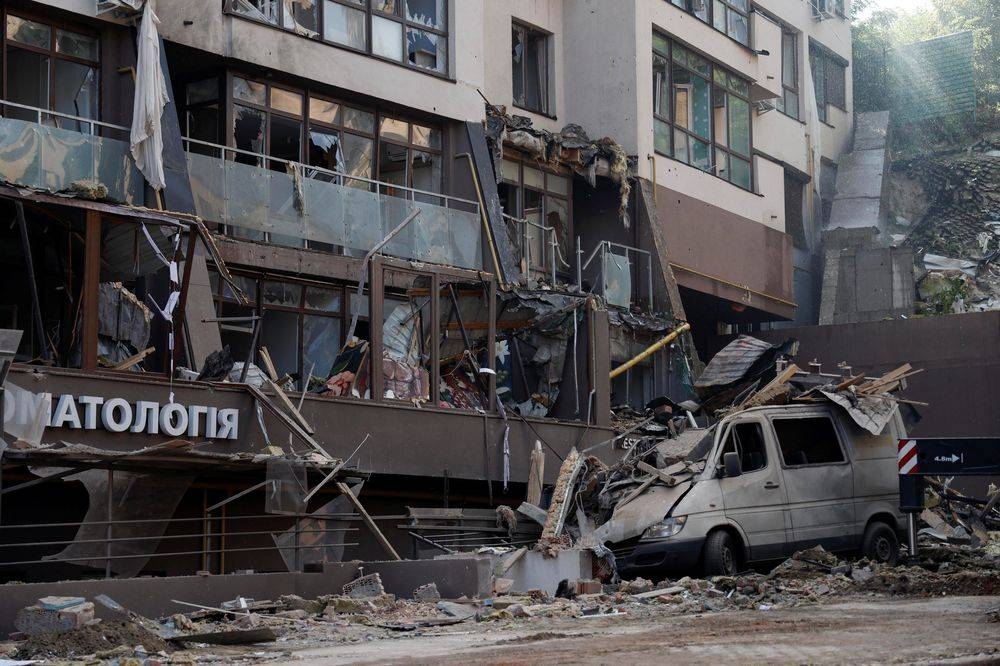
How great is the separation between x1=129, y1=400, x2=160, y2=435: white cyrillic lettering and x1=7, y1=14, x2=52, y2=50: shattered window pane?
629 cm

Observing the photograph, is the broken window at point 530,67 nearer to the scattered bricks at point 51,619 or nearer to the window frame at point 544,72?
the window frame at point 544,72

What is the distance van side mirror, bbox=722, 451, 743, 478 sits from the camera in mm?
17688

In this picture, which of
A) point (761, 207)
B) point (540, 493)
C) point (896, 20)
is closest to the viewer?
point (540, 493)

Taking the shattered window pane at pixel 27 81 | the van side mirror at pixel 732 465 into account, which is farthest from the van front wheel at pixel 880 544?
the shattered window pane at pixel 27 81

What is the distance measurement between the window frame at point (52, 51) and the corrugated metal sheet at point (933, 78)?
35.5m

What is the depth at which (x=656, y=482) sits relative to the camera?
1838cm

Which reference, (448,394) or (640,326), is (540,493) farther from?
(640,326)

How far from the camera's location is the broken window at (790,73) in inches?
1633

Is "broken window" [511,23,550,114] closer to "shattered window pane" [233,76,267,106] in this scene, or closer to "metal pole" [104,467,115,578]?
"shattered window pane" [233,76,267,106]

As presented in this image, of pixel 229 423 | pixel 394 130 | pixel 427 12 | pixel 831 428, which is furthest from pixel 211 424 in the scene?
pixel 427 12

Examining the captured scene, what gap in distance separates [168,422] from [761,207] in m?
21.5

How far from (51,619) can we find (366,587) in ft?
15.6

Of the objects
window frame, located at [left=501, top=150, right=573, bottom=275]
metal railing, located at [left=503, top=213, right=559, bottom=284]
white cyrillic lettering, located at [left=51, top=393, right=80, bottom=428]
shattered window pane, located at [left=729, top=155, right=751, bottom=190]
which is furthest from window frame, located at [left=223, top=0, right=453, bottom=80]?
shattered window pane, located at [left=729, top=155, right=751, bottom=190]

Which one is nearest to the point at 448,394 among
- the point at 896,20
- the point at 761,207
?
the point at 761,207
